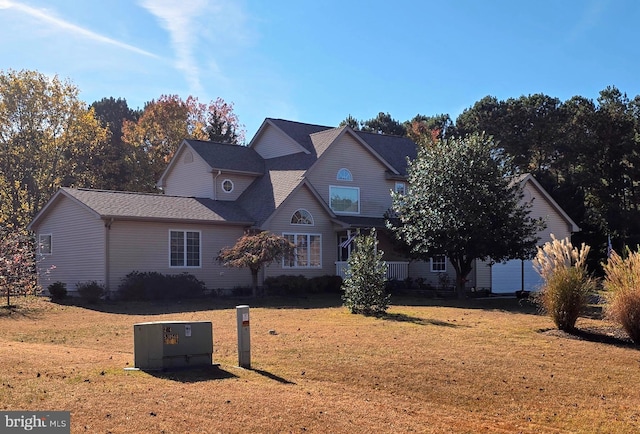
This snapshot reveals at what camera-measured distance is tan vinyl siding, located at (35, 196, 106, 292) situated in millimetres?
24922

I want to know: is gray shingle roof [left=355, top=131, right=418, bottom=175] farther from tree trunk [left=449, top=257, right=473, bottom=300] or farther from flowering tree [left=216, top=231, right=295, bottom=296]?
flowering tree [left=216, top=231, right=295, bottom=296]

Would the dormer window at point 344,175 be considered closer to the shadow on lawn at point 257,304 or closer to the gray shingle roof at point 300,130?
the gray shingle roof at point 300,130

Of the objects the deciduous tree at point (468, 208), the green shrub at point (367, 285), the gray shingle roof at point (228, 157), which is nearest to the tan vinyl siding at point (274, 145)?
the gray shingle roof at point (228, 157)

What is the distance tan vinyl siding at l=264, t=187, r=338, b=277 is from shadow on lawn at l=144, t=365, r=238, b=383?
685 inches

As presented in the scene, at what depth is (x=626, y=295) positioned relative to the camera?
47.3ft

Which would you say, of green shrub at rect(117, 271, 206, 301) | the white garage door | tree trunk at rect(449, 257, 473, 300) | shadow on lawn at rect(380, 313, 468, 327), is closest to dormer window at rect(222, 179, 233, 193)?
green shrub at rect(117, 271, 206, 301)

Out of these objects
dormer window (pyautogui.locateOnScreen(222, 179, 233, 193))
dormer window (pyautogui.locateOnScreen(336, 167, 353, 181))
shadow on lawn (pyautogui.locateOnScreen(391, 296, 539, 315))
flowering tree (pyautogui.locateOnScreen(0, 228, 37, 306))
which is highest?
dormer window (pyautogui.locateOnScreen(336, 167, 353, 181))

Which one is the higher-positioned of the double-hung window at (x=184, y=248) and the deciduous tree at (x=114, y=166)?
the deciduous tree at (x=114, y=166)

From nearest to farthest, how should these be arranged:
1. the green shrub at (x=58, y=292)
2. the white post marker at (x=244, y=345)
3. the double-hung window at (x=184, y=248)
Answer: the white post marker at (x=244, y=345)
the green shrub at (x=58, y=292)
the double-hung window at (x=184, y=248)

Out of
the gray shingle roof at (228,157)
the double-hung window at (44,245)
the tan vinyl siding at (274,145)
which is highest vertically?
the tan vinyl siding at (274,145)

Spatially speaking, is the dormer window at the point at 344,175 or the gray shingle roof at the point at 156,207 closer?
the gray shingle roof at the point at 156,207

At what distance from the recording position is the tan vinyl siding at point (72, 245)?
81.8 ft

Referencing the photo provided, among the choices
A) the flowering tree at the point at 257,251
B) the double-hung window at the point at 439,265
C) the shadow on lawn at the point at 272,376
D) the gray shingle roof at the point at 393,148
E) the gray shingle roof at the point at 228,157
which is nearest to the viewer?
the shadow on lawn at the point at 272,376

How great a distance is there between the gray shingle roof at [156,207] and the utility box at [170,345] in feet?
49.1
